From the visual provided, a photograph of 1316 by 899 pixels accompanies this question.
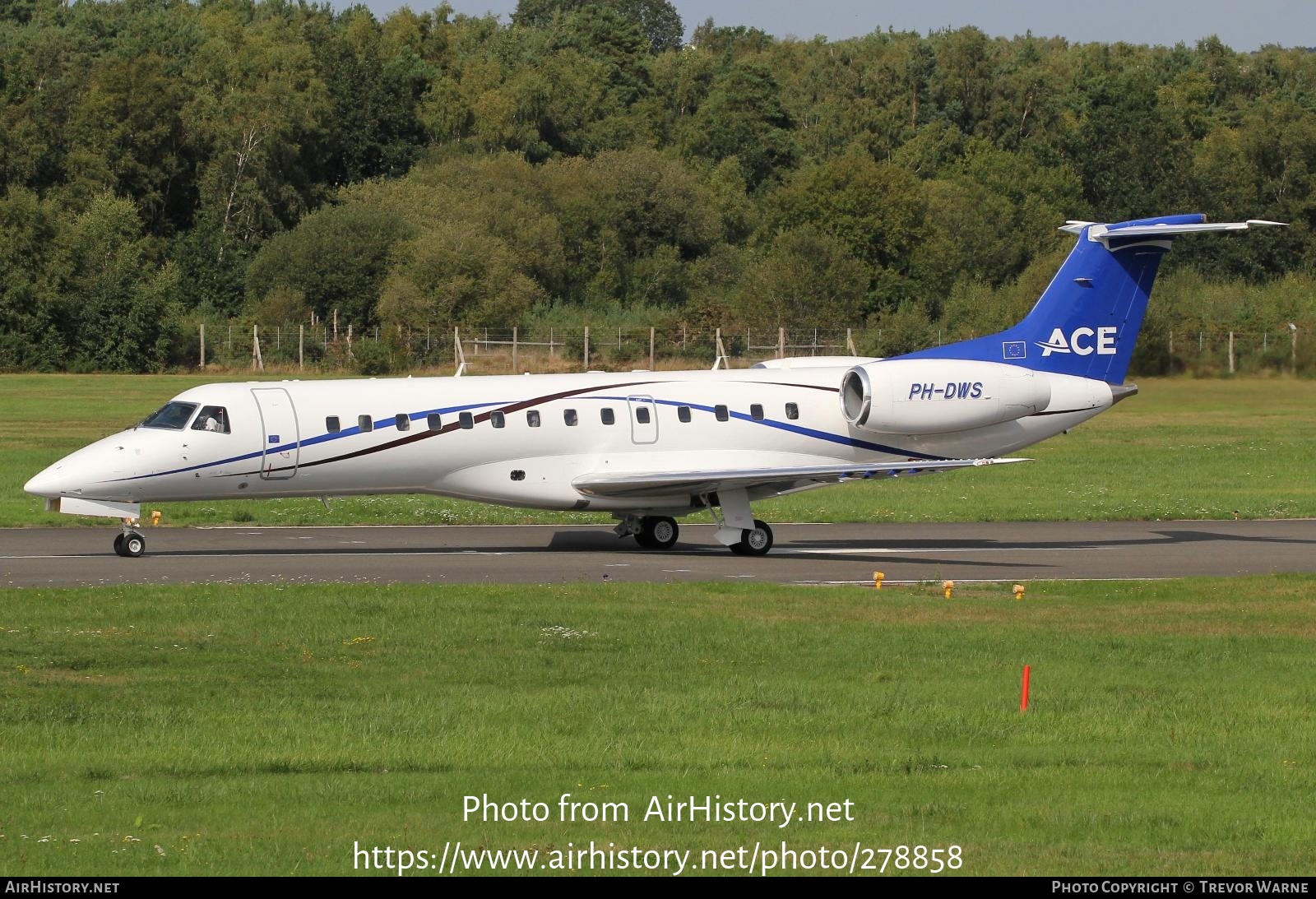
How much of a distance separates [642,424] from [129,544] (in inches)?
320

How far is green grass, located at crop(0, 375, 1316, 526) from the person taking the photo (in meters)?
35.0

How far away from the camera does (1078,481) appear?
41969mm

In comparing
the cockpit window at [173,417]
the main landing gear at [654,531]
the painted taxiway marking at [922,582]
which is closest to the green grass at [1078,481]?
the main landing gear at [654,531]

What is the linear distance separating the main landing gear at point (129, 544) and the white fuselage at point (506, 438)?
73 cm

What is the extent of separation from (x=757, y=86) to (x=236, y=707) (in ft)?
383

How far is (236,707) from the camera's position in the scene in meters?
14.6

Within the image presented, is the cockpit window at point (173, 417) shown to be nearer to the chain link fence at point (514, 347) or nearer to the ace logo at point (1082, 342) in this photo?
the ace logo at point (1082, 342)

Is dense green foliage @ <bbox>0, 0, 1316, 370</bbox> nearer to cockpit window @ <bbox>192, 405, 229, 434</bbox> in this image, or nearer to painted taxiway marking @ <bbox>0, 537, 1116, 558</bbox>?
painted taxiway marking @ <bbox>0, 537, 1116, 558</bbox>

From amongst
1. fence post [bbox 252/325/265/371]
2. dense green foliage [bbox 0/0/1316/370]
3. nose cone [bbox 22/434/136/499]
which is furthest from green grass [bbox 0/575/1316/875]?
fence post [bbox 252/325/265/371]

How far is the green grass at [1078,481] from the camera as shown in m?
35.0

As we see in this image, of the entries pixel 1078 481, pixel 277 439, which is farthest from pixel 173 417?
pixel 1078 481

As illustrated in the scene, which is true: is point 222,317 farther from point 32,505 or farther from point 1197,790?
point 1197,790
